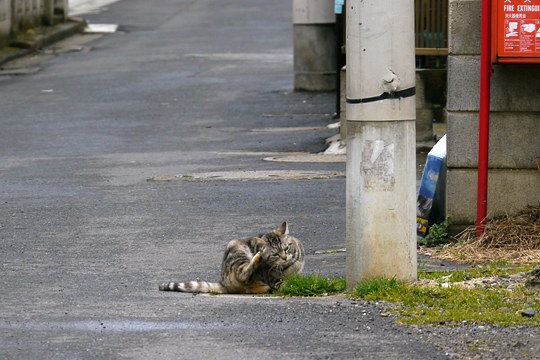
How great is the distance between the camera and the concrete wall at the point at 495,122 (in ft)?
32.6

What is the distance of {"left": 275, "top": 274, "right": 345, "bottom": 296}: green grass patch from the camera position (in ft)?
27.9

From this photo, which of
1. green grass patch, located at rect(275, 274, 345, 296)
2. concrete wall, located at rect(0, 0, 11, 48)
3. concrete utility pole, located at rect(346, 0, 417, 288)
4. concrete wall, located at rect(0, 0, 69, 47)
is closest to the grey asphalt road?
green grass patch, located at rect(275, 274, 345, 296)

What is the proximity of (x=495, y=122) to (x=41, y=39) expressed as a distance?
74.7 feet

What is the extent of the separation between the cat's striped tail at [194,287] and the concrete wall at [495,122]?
7.34 feet

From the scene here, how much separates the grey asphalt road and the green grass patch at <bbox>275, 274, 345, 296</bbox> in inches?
12.9

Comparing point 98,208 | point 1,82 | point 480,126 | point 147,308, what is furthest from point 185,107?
point 147,308

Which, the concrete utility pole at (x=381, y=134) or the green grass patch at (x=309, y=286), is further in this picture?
the green grass patch at (x=309, y=286)

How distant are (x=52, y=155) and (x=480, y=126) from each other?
8.47m

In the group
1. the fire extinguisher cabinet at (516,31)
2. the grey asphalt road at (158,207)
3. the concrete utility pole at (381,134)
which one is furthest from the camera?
the fire extinguisher cabinet at (516,31)

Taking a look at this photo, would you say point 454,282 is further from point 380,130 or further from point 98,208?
point 98,208

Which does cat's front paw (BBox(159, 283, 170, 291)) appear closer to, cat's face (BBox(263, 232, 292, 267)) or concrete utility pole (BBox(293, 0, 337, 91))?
cat's face (BBox(263, 232, 292, 267))

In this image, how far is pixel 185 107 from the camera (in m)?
22.2

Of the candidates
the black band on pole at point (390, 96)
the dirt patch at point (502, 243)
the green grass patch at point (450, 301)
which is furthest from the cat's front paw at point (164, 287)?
the dirt patch at point (502, 243)

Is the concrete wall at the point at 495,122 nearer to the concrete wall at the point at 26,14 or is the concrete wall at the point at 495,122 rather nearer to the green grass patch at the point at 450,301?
the green grass patch at the point at 450,301
